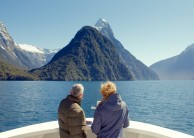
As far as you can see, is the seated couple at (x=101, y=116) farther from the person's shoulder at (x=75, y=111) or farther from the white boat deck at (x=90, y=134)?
the white boat deck at (x=90, y=134)

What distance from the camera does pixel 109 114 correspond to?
4.42 meters

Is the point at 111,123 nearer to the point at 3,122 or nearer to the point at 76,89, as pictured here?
the point at 76,89

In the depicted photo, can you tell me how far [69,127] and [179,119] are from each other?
4123 cm

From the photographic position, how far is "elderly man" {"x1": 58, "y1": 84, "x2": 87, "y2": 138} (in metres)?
4.57

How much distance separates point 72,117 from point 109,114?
0.59m

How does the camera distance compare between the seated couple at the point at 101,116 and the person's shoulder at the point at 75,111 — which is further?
the person's shoulder at the point at 75,111

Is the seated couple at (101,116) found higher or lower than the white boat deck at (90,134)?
higher

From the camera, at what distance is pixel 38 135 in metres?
5.29

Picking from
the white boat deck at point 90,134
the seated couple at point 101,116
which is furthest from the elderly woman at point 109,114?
the white boat deck at point 90,134

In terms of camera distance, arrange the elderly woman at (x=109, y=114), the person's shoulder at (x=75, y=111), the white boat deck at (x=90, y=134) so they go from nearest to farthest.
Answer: the elderly woman at (x=109, y=114) < the person's shoulder at (x=75, y=111) < the white boat deck at (x=90, y=134)

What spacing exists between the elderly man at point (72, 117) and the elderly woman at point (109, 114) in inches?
10.1

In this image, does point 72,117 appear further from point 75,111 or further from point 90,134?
point 90,134

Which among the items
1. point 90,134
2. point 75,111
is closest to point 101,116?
point 75,111

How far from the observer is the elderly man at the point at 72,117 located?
4566 millimetres
